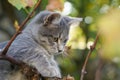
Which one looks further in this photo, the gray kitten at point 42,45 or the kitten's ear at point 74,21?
the kitten's ear at point 74,21

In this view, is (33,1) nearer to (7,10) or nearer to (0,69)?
(0,69)

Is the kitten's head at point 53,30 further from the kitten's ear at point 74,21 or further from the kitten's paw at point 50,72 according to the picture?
the kitten's paw at point 50,72

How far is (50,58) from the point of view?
70.5 inches

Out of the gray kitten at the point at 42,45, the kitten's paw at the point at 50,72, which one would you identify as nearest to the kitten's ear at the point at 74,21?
the gray kitten at the point at 42,45

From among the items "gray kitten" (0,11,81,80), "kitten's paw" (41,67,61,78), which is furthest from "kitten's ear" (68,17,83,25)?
"kitten's paw" (41,67,61,78)

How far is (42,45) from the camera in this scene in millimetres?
1949

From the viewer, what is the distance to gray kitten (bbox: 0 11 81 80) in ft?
5.24

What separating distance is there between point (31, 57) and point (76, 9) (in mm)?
1639

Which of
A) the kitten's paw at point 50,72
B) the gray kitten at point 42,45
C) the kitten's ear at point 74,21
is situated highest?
the kitten's ear at point 74,21

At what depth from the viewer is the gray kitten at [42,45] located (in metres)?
1.60

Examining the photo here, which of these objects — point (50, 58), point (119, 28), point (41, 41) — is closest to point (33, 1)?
point (119, 28)

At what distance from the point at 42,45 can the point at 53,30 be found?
19cm

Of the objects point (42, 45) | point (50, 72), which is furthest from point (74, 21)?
point (50, 72)

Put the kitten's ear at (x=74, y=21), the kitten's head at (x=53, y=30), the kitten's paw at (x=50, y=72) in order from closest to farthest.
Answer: the kitten's paw at (x=50, y=72) → the kitten's head at (x=53, y=30) → the kitten's ear at (x=74, y=21)
